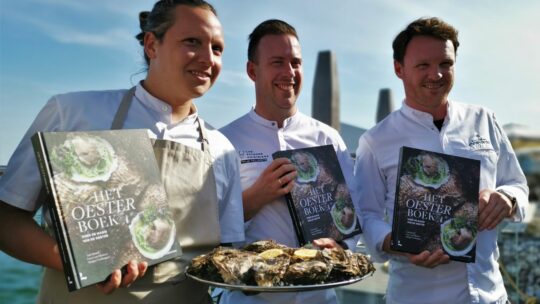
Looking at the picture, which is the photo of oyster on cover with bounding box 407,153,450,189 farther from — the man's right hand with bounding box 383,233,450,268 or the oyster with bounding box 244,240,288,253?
the oyster with bounding box 244,240,288,253

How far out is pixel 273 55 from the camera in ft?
6.89

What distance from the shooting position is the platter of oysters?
130 cm

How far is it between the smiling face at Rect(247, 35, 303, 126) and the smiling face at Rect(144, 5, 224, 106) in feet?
1.78

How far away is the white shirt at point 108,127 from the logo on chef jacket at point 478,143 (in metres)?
1.02

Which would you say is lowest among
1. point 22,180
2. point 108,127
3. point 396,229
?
point 396,229

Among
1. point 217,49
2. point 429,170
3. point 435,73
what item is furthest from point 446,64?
point 217,49

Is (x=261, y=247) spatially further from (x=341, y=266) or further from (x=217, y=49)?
(x=217, y=49)

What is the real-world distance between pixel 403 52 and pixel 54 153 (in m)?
1.51

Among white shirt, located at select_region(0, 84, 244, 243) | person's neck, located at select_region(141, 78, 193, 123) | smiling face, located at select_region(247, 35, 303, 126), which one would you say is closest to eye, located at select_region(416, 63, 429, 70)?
smiling face, located at select_region(247, 35, 303, 126)

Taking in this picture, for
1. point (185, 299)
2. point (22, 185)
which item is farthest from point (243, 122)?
point (22, 185)

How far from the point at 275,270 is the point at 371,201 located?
0.85 meters

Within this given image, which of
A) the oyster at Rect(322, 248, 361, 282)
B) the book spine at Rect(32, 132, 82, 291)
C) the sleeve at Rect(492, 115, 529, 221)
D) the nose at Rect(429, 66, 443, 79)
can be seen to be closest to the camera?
the book spine at Rect(32, 132, 82, 291)

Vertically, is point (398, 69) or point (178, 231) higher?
point (398, 69)

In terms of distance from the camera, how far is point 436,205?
5.92 ft
